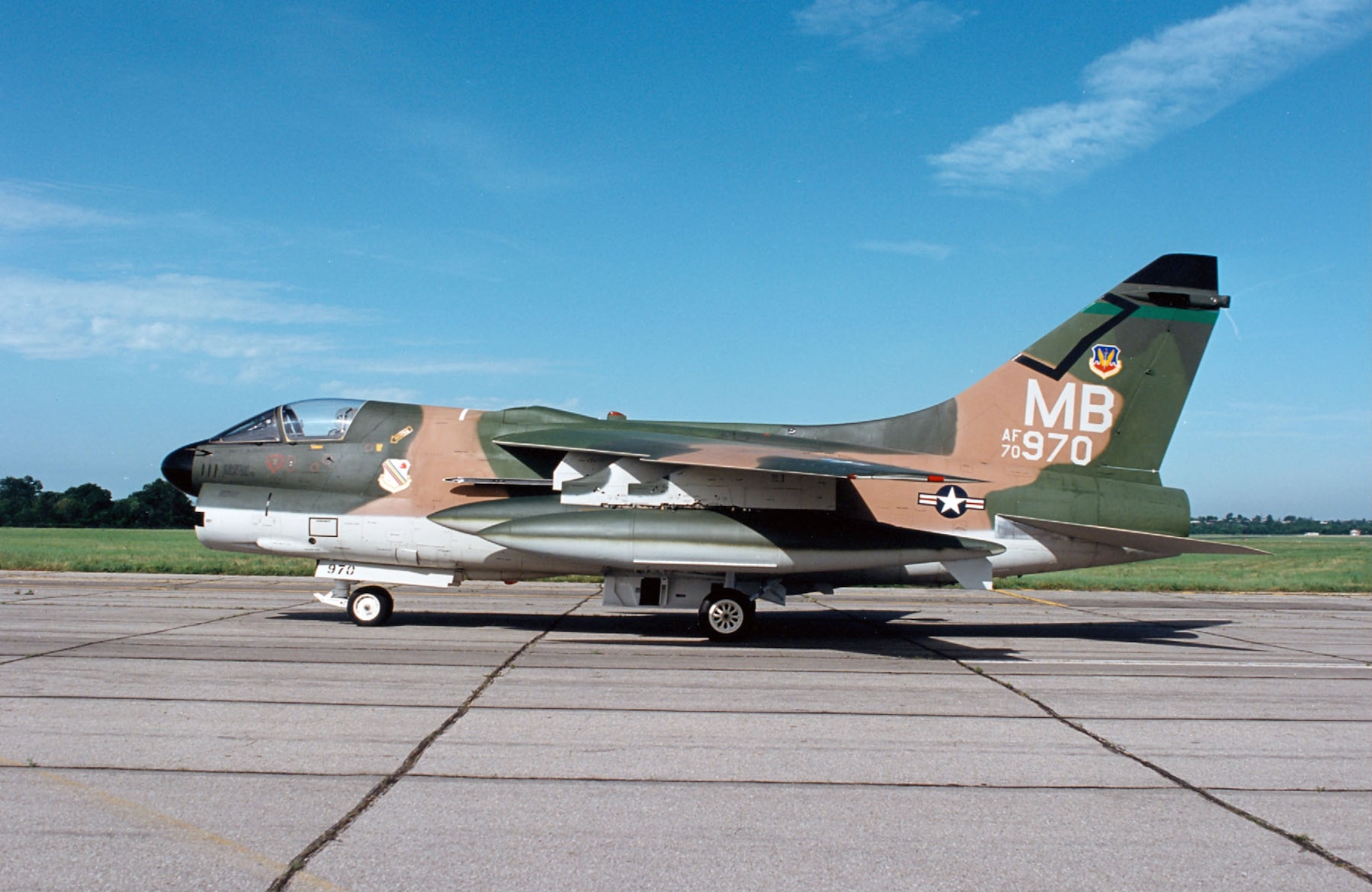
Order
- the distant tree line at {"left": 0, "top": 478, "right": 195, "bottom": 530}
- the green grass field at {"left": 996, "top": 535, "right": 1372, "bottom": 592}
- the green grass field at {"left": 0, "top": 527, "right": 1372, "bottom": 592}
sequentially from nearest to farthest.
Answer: the green grass field at {"left": 0, "top": 527, "right": 1372, "bottom": 592}, the green grass field at {"left": 996, "top": 535, "right": 1372, "bottom": 592}, the distant tree line at {"left": 0, "top": 478, "right": 195, "bottom": 530}

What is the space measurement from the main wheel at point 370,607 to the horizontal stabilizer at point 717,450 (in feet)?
9.62

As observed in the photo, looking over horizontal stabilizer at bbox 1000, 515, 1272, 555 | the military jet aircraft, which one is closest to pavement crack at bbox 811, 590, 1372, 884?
the military jet aircraft

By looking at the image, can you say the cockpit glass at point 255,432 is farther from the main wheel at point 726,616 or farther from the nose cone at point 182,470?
the main wheel at point 726,616

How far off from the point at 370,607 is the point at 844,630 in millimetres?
6977

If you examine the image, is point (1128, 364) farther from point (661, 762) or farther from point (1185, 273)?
point (661, 762)

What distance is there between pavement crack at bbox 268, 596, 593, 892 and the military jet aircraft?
3087 millimetres

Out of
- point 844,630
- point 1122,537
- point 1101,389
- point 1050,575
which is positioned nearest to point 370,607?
point 844,630

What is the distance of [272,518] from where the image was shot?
13.2 m

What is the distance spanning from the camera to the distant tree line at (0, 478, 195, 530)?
7800 cm

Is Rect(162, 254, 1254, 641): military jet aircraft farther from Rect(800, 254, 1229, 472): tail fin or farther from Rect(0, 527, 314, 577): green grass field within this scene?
Rect(0, 527, 314, 577): green grass field

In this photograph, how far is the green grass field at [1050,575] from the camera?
25156 mm

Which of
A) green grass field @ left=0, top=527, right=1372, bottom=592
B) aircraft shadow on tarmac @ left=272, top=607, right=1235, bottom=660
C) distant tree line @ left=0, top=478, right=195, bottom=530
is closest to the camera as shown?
aircraft shadow on tarmac @ left=272, top=607, right=1235, bottom=660

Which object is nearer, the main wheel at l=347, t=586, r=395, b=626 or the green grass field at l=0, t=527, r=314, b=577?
the main wheel at l=347, t=586, r=395, b=626

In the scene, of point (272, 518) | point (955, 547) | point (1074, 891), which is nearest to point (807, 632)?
point (955, 547)
